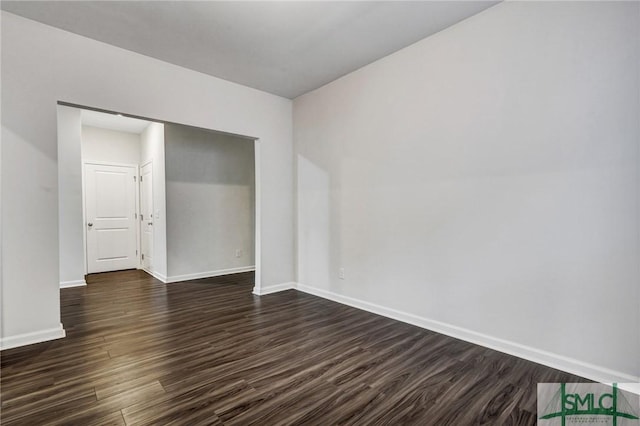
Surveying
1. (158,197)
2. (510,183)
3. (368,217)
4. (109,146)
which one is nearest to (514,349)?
(510,183)

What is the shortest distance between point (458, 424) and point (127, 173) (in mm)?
6882

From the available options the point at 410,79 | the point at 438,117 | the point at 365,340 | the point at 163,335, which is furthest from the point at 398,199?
the point at 163,335

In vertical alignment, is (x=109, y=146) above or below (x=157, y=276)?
above

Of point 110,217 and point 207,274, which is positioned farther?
point 110,217

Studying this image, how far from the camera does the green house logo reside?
1.77 metres

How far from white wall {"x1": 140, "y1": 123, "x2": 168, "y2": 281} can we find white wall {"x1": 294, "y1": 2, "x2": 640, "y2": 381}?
3.28m

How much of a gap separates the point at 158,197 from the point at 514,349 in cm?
550

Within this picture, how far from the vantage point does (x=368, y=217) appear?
361 cm

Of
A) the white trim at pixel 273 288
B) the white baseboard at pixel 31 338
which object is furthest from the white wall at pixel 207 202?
the white baseboard at pixel 31 338

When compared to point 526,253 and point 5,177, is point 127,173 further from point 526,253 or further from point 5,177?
point 526,253

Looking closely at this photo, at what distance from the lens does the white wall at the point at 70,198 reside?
4.75 meters

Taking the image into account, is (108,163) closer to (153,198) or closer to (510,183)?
(153,198)

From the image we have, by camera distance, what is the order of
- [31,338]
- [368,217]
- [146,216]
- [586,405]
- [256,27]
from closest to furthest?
1. [586,405]
2. [31,338]
3. [256,27]
4. [368,217]
5. [146,216]

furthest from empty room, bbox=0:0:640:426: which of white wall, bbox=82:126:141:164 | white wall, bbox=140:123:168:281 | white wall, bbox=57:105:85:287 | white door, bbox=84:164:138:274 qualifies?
white wall, bbox=82:126:141:164
